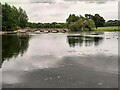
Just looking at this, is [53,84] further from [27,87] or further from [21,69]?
[21,69]

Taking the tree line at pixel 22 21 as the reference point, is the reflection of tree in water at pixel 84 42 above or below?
below

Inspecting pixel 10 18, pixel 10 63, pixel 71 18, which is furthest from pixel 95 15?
pixel 10 63

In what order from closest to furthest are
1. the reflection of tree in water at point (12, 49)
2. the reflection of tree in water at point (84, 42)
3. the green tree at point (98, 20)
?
the reflection of tree in water at point (12, 49) → the reflection of tree in water at point (84, 42) → the green tree at point (98, 20)

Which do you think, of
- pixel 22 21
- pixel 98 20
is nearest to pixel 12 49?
pixel 22 21

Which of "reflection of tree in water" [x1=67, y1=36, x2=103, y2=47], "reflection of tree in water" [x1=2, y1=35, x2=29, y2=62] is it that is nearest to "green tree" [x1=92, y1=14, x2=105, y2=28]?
"reflection of tree in water" [x1=67, y1=36, x2=103, y2=47]

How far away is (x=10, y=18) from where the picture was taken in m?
120

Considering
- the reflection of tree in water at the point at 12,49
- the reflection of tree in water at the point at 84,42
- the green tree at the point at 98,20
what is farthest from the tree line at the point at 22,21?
the reflection of tree in water at the point at 12,49

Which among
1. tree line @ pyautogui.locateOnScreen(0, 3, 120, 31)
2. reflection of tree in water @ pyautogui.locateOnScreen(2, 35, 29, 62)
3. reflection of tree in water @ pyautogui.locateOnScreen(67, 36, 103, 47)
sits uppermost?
tree line @ pyautogui.locateOnScreen(0, 3, 120, 31)

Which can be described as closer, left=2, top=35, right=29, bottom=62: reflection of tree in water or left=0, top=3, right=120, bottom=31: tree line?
left=2, top=35, right=29, bottom=62: reflection of tree in water

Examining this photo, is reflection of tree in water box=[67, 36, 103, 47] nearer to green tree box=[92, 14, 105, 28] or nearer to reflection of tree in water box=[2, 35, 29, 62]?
reflection of tree in water box=[2, 35, 29, 62]

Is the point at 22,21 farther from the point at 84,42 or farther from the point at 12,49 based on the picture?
the point at 12,49

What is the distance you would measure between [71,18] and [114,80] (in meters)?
174

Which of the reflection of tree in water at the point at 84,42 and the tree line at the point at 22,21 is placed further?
the tree line at the point at 22,21

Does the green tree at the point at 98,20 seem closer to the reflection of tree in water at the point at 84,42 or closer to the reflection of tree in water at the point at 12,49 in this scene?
the reflection of tree in water at the point at 84,42
